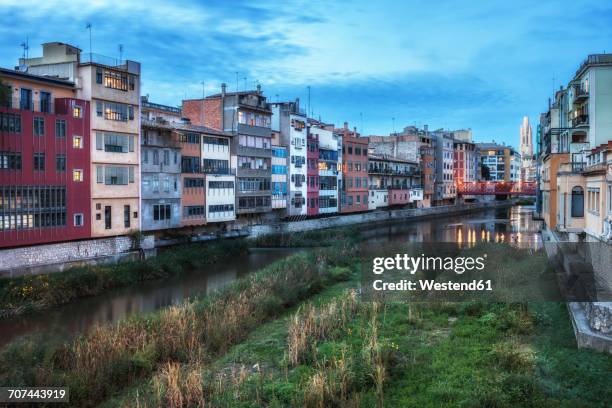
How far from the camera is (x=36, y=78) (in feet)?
93.0

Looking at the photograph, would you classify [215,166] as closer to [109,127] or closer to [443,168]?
[109,127]

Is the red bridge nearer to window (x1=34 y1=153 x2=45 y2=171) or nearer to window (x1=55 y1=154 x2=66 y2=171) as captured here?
window (x1=55 y1=154 x2=66 y2=171)

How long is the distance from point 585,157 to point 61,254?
1015 inches

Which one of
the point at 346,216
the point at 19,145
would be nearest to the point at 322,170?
the point at 346,216

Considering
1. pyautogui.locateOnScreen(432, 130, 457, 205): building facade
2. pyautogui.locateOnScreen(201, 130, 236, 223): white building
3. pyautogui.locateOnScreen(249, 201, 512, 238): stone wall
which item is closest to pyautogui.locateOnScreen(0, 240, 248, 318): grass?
pyautogui.locateOnScreen(201, 130, 236, 223): white building

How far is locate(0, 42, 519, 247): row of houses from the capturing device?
27875 millimetres

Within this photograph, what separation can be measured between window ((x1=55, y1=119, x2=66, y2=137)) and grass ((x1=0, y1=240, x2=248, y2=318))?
275 inches

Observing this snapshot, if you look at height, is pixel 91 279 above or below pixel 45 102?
below

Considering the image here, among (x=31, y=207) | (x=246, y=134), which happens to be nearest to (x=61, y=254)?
(x=31, y=207)

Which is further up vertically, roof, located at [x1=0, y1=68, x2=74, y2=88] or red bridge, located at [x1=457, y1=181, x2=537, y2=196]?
roof, located at [x1=0, y1=68, x2=74, y2=88]

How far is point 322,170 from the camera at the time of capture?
190ft

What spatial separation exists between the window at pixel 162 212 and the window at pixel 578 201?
23710 millimetres

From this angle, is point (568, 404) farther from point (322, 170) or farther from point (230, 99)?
point (322, 170)

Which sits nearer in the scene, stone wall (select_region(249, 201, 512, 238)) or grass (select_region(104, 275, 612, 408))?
grass (select_region(104, 275, 612, 408))
